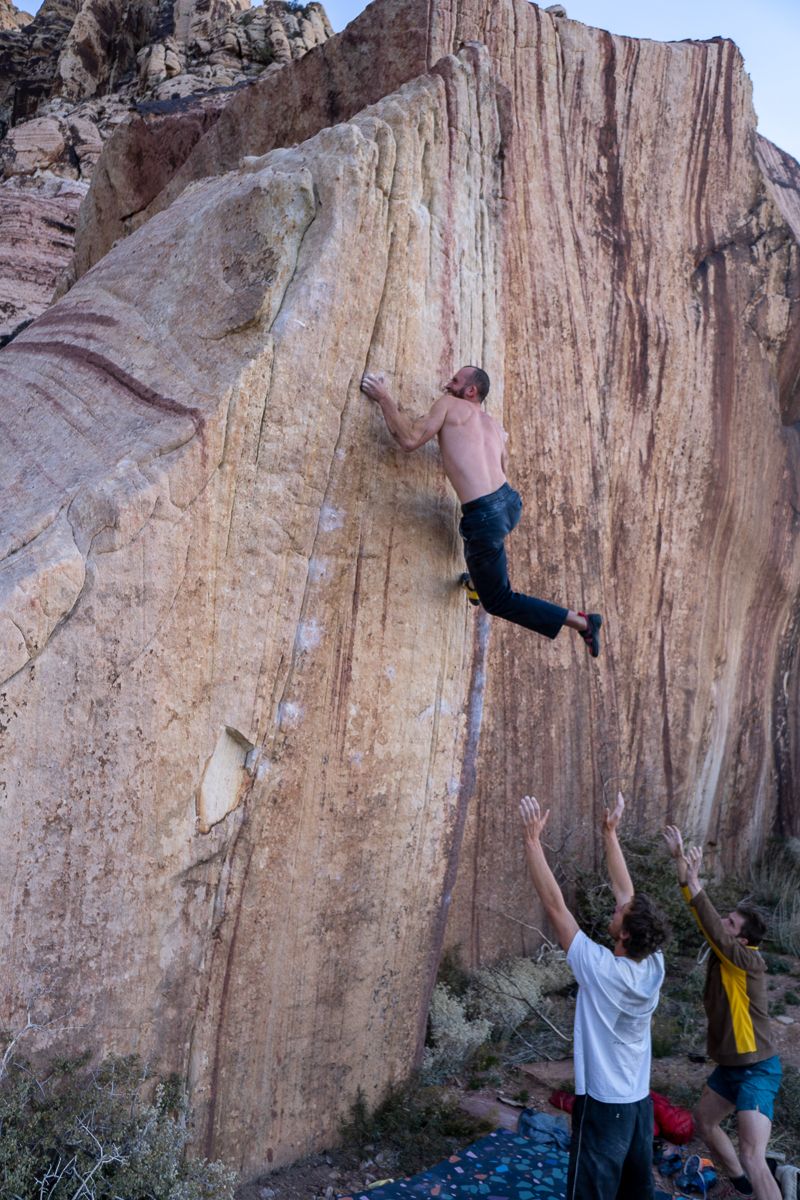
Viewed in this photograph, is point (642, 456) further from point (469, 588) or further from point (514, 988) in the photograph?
point (514, 988)

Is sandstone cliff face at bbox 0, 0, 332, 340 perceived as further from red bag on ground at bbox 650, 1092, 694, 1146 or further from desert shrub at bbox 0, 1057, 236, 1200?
red bag on ground at bbox 650, 1092, 694, 1146

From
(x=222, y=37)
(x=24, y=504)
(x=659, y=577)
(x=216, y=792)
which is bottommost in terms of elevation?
(x=216, y=792)

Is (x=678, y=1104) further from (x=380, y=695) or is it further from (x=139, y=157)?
(x=139, y=157)

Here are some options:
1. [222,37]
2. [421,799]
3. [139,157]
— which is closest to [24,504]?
[421,799]

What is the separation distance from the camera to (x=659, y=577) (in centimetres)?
755

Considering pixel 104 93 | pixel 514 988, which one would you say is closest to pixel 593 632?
pixel 514 988

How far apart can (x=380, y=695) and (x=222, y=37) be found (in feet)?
51.9

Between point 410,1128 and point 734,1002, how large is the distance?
1560 millimetres

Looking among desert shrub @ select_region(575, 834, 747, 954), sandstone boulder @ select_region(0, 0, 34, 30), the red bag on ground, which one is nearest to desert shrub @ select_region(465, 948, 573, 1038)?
desert shrub @ select_region(575, 834, 747, 954)

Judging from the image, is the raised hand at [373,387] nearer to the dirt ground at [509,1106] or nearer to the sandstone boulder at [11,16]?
→ the dirt ground at [509,1106]

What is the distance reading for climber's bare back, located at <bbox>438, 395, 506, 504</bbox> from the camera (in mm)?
5109

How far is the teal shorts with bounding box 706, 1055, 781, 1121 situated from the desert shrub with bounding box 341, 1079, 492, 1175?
1143mm

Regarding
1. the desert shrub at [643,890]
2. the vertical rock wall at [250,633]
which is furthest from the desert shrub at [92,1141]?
the desert shrub at [643,890]

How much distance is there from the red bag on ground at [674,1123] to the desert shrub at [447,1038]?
0.97 m
